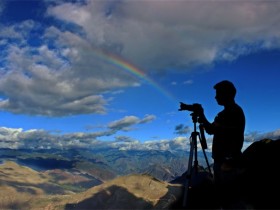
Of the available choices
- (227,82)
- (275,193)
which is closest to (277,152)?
(275,193)

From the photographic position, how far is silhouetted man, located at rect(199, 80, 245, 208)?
11.4 m

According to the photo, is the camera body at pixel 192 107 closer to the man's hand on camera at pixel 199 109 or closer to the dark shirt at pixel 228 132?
the man's hand on camera at pixel 199 109

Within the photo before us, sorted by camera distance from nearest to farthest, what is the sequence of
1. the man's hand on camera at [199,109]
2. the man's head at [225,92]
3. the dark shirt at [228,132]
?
the man's hand on camera at [199,109], the dark shirt at [228,132], the man's head at [225,92]

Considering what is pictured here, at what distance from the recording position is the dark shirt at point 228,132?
11.4 m

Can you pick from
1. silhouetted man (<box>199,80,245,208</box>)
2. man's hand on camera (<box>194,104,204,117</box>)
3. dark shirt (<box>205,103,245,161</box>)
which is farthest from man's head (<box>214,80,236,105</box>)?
man's hand on camera (<box>194,104,204,117</box>)

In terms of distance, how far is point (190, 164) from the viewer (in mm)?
10938

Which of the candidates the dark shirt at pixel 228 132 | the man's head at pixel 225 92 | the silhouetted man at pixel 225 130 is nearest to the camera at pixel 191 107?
the silhouetted man at pixel 225 130

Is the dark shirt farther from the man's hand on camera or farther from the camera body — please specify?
the camera body

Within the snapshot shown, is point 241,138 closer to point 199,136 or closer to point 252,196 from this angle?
point 199,136

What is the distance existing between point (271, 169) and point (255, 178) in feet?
3.11

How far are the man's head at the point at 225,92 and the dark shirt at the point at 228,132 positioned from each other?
273 mm

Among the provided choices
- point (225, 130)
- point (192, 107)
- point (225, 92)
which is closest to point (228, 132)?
point (225, 130)

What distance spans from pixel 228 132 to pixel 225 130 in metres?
0.15

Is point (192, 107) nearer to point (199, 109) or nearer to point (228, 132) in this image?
point (199, 109)
